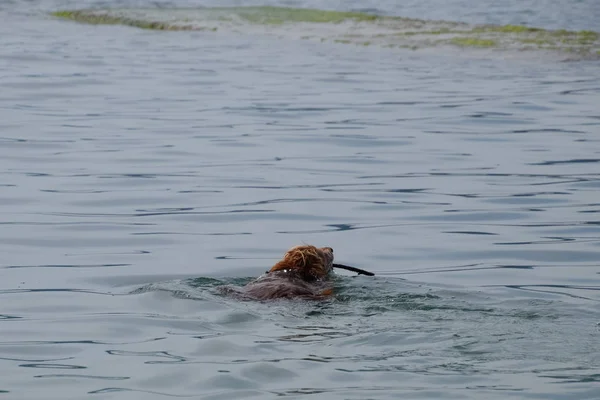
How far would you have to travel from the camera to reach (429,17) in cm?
2989

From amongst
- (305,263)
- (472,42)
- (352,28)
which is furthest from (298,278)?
(352,28)

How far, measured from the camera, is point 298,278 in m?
8.20

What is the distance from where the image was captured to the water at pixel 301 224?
254 inches

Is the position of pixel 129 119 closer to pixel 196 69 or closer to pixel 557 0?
pixel 196 69

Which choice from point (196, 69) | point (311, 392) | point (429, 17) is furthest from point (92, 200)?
point (429, 17)

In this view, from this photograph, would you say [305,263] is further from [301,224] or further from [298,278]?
[301,224]

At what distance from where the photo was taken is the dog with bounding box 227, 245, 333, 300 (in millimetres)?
7691

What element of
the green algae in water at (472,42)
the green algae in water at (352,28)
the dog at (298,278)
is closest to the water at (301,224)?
the dog at (298,278)

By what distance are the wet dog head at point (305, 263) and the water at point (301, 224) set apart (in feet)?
0.73

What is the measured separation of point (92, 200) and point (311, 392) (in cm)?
585

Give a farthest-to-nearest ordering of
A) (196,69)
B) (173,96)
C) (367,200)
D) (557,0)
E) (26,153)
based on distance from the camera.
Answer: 1. (557,0)
2. (196,69)
3. (173,96)
4. (26,153)
5. (367,200)

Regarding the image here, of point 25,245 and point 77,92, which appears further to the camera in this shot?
point 77,92

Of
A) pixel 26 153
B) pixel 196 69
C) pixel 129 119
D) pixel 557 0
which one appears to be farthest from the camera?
pixel 557 0

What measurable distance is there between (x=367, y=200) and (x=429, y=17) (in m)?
19.1
